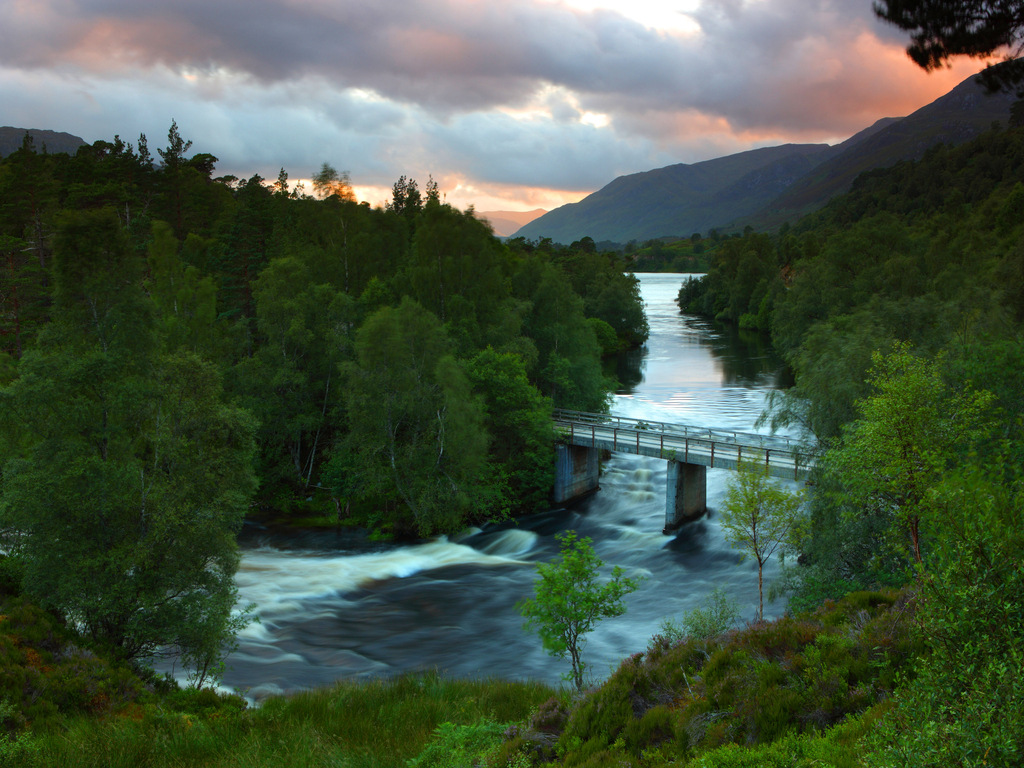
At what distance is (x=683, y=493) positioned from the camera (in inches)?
1473

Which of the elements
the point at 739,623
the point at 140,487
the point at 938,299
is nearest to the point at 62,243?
the point at 140,487

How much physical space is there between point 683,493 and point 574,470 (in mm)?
7593

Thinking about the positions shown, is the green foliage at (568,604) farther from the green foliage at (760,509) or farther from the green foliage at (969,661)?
the green foliage at (969,661)

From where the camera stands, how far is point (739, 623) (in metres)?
26.8

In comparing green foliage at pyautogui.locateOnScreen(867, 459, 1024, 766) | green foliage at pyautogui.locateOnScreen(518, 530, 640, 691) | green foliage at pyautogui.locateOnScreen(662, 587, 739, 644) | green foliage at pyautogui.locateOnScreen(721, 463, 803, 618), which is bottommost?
green foliage at pyautogui.locateOnScreen(662, 587, 739, 644)

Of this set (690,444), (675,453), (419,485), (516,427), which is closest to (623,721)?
(675,453)

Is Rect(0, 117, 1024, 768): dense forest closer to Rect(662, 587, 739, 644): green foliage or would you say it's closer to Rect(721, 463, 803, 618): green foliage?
Rect(662, 587, 739, 644): green foliage

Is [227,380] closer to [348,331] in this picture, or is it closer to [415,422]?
[348,331]

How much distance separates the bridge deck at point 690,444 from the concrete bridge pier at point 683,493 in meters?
0.92

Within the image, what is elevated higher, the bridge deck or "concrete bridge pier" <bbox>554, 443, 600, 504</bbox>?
the bridge deck

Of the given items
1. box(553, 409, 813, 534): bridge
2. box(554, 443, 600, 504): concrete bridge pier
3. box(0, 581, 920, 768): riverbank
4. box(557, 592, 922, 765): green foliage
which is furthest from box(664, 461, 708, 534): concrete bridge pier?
box(557, 592, 922, 765): green foliage

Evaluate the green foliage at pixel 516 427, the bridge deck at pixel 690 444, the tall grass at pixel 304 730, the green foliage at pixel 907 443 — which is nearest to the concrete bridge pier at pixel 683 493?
the bridge deck at pixel 690 444

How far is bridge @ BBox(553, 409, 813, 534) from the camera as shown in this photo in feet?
112

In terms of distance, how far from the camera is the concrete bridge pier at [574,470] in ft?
139
